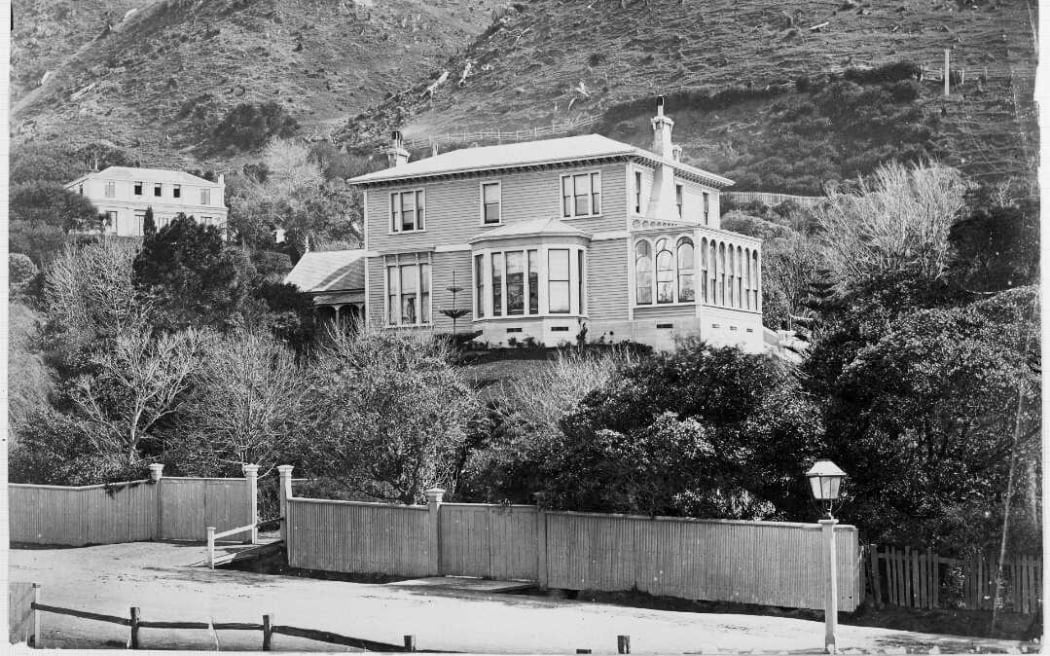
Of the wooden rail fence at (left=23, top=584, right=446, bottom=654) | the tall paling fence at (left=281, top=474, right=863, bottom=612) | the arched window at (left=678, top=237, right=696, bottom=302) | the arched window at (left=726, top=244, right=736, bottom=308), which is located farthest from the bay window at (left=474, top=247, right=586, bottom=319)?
the wooden rail fence at (left=23, top=584, right=446, bottom=654)

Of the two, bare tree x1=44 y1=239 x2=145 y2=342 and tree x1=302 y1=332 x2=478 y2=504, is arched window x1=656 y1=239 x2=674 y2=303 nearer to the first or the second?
tree x1=302 y1=332 x2=478 y2=504

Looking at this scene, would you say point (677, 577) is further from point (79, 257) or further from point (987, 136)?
point (79, 257)

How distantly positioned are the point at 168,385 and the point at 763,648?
11.4 metres

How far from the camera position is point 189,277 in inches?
851

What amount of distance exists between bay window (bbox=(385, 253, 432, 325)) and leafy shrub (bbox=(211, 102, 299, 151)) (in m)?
3.31

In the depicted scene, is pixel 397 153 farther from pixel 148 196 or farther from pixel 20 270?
pixel 20 270

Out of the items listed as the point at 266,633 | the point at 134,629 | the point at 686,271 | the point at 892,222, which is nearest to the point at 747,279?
the point at 686,271

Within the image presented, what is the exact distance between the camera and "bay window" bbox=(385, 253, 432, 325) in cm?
2225

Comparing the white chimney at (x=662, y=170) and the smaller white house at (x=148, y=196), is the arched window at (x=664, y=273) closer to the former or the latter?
the white chimney at (x=662, y=170)

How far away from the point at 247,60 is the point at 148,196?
2.71 m

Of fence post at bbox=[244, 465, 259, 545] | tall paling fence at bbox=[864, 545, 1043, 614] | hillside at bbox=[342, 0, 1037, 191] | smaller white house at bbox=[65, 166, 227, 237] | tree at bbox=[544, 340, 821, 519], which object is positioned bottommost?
tall paling fence at bbox=[864, 545, 1043, 614]

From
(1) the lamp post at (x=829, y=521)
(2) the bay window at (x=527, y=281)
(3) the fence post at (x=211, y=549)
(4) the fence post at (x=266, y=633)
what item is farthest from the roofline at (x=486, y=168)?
(4) the fence post at (x=266, y=633)

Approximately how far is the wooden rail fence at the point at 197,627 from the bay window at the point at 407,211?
10.5 m

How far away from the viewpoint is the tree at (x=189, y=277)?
21.4 m
